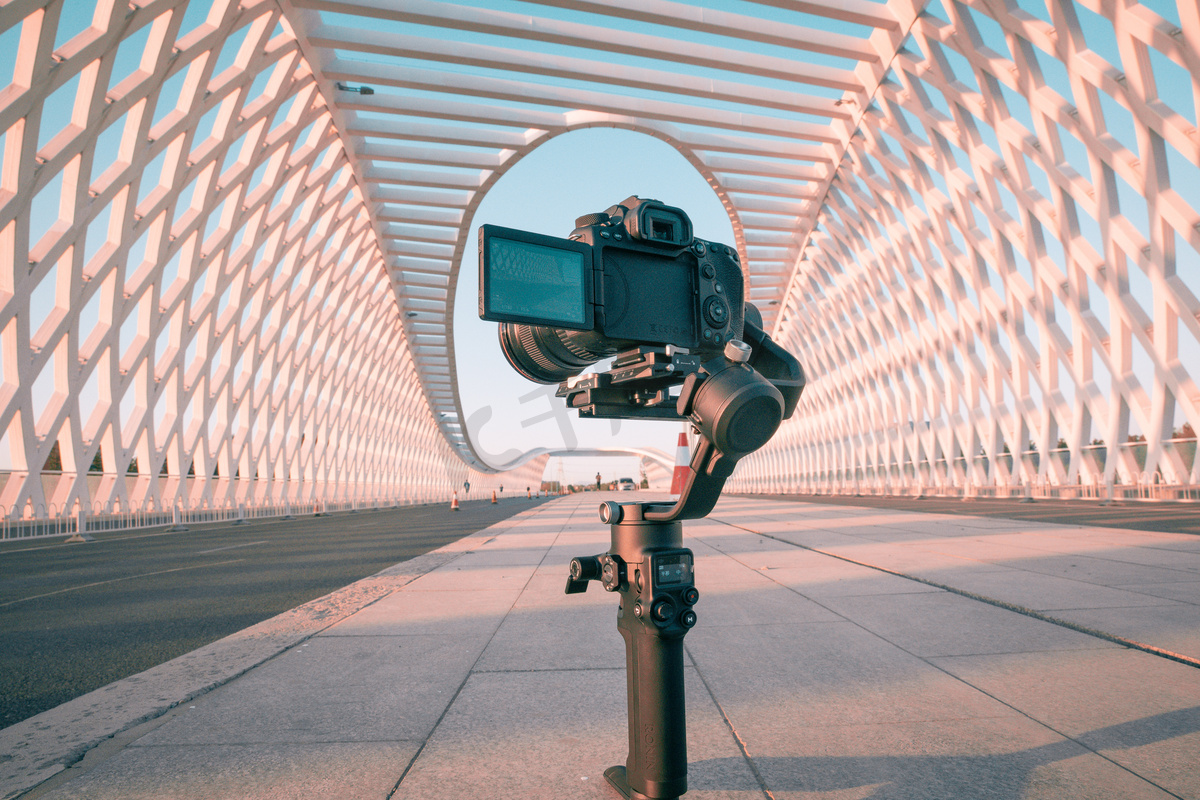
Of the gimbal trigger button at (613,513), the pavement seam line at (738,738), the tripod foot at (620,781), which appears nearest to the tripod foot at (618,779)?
the tripod foot at (620,781)

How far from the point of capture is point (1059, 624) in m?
4.27

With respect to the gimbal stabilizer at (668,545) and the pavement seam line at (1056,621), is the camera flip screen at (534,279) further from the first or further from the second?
the pavement seam line at (1056,621)

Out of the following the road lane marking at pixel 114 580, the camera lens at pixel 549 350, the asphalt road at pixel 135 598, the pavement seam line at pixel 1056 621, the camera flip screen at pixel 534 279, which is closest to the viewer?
the camera flip screen at pixel 534 279

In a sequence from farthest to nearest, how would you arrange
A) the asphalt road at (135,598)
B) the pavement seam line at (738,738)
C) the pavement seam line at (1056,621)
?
the asphalt road at (135,598) → the pavement seam line at (1056,621) → the pavement seam line at (738,738)

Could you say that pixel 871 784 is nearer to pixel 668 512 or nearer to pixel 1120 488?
pixel 668 512

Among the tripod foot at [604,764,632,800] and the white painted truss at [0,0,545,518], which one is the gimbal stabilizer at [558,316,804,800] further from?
the white painted truss at [0,0,545,518]

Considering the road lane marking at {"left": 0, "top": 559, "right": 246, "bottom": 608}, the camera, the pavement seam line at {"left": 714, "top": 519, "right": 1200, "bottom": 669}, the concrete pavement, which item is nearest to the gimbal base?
the concrete pavement

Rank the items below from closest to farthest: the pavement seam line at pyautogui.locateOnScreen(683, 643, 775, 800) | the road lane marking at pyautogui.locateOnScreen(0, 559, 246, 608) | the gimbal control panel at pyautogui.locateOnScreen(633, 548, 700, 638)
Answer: the gimbal control panel at pyautogui.locateOnScreen(633, 548, 700, 638)
the pavement seam line at pyautogui.locateOnScreen(683, 643, 775, 800)
the road lane marking at pyautogui.locateOnScreen(0, 559, 246, 608)

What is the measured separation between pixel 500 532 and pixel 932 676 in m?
11.6

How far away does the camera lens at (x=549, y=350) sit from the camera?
6.52 ft

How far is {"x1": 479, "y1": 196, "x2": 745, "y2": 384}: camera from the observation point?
1.79m

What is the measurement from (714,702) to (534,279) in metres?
2.29

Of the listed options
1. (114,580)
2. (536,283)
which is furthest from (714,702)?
(114,580)

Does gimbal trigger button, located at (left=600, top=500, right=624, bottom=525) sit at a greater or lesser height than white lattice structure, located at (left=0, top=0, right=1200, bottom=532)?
lesser
